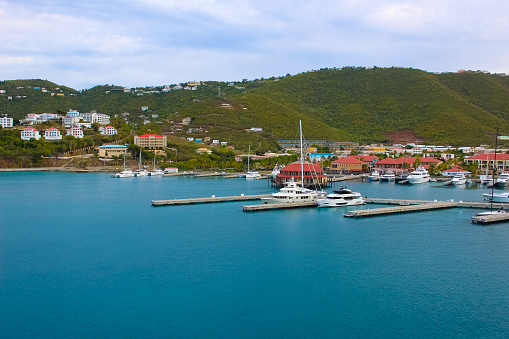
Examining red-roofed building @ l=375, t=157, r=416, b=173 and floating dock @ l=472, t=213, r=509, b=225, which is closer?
floating dock @ l=472, t=213, r=509, b=225

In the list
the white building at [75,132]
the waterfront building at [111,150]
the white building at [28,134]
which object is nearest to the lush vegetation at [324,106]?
the white building at [75,132]

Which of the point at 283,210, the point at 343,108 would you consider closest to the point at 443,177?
the point at 283,210

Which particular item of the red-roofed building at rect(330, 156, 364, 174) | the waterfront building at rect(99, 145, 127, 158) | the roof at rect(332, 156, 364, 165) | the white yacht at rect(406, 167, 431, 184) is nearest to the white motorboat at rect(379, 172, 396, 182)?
the white yacht at rect(406, 167, 431, 184)

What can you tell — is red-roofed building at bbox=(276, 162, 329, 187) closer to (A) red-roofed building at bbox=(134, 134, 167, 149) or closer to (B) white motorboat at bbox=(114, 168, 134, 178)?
(B) white motorboat at bbox=(114, 168, 134, 178)

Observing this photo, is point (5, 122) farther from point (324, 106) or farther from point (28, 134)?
point (324, 106)

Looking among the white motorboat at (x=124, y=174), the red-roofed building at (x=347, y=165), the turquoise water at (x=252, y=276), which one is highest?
the red-roofed building at (x=347, y=165)

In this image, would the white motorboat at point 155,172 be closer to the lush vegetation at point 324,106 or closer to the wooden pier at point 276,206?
the lush vegetation at point 324,106
